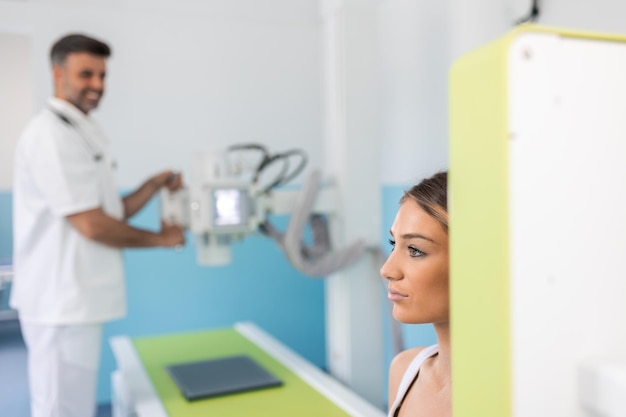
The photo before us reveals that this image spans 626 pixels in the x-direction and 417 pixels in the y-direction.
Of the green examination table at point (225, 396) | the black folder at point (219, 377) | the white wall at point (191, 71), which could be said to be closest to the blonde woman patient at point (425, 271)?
the green examination table at point (225, 396)

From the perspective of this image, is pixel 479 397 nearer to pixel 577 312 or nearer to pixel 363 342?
pixel 577 312

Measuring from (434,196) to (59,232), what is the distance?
4.40ft

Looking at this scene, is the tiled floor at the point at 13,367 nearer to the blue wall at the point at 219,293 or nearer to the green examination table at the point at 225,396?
the blue wall at the point at 219,293

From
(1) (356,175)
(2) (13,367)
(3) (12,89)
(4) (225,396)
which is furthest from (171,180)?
(2) (13,367)

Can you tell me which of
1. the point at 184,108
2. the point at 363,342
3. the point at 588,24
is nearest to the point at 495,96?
the point at 588,24

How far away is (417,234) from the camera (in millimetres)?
845

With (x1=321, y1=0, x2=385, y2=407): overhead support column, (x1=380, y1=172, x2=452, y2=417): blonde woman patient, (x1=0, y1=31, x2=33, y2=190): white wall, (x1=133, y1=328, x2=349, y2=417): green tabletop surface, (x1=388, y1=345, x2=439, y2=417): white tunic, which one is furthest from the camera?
(x1=0, y1=31, x2=33, y2=190): white wall

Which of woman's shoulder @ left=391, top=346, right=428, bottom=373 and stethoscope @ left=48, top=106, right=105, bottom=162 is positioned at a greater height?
stethoscope @ left=48, top=106, right=105, bottom=162

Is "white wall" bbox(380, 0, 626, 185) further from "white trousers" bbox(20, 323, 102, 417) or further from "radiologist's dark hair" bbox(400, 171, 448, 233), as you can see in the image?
"white trousers" bbox(20, 323, 102, 417)

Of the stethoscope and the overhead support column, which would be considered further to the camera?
the overhead support column

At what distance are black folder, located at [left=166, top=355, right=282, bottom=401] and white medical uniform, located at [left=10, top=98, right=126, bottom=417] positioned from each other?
31cm

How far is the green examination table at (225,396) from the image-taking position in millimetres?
1695

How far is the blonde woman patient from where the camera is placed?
2.76ft

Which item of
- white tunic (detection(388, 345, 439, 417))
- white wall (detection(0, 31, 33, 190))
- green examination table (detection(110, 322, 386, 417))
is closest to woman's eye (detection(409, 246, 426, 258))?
white tunic (detection(388, 345, 439, 417))
